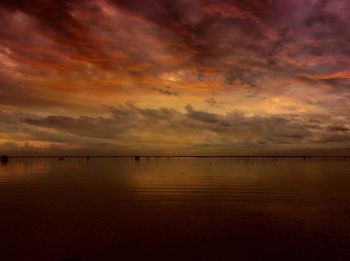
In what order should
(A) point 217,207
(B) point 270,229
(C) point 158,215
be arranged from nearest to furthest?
(B) point 270,229 → (C) point 158,215 → (A) point 217,207

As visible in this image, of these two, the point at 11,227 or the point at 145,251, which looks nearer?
the point at 145,251

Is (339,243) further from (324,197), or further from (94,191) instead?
(94,191)

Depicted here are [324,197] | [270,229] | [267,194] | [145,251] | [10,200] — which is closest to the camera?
[145,251]

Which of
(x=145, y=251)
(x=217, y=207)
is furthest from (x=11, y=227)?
(x=217, y=207)

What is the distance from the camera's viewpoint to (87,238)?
18094 mm

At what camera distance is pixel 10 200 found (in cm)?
3100

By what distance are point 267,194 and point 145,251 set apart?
2390 cm

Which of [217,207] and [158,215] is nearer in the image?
[158,215]

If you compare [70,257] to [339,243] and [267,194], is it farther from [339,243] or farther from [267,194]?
[267,194]

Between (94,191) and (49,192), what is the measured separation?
5554 millimetres

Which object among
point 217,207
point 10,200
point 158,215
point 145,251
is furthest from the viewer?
point 10,200

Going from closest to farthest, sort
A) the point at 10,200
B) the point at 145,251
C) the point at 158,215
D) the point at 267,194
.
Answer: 1. the point at 145,251
2. the point at 158,215
3. the point at 10,200
4. the point at 267,194

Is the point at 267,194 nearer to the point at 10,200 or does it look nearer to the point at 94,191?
the point at 94,191

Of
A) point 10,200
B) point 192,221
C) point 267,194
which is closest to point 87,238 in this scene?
point 192,221
